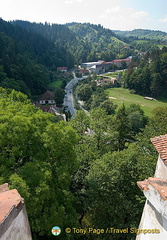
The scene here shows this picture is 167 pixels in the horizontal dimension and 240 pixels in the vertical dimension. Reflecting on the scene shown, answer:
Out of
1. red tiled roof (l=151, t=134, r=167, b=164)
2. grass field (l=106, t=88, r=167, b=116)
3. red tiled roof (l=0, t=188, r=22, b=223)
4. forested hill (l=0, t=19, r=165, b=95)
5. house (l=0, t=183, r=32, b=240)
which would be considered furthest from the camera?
grass field (l=106, t=88, r=167, b=116)

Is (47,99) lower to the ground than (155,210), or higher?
lower

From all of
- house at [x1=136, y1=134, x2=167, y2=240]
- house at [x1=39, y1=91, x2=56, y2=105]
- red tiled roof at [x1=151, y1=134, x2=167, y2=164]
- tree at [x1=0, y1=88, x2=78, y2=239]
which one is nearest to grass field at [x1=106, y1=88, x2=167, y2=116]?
house at [x1=39, y1=91, x2=56, y2=105]

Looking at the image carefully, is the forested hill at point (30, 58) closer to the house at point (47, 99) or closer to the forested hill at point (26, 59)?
the forested hill at point (26, 59)

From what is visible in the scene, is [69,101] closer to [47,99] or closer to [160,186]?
[47,99]

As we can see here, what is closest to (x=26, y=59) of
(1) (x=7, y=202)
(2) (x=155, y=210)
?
(1) (x=7, y=202)

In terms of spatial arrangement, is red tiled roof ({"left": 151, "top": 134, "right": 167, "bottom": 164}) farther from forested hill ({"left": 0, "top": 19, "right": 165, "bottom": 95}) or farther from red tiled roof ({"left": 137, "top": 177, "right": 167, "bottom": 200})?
forested hill ({"left": 0, "top": 19, "right": 165, "bottom": 95})
